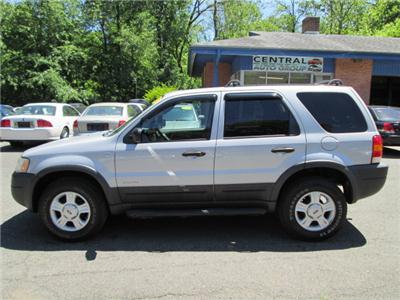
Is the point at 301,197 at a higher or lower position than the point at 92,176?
lower

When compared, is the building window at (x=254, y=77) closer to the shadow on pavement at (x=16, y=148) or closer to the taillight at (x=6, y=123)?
the shadow on pavement at (x=16, y=148)

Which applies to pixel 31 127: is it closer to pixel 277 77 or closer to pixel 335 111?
pixel 335 111

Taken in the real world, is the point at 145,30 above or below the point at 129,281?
above

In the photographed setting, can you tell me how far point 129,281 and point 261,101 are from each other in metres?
2.59

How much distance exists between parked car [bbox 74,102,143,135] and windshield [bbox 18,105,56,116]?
5.60 feet

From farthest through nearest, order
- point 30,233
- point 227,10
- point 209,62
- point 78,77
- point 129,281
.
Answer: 1. point 227,10
2. point 78,77
3. point 209,62
4. point 30,233
5. point 129,281

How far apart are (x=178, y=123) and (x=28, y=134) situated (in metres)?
8.86

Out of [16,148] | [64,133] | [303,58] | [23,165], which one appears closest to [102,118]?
Answer: [64,133]

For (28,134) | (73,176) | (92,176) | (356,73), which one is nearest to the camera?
(92,176)

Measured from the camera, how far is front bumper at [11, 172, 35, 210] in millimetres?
4664

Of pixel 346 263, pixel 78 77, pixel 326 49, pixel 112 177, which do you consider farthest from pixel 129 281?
pixel 78 77

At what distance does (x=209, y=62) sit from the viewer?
70.6ft

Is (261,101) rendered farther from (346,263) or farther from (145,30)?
(145,30)

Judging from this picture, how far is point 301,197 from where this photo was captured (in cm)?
475
